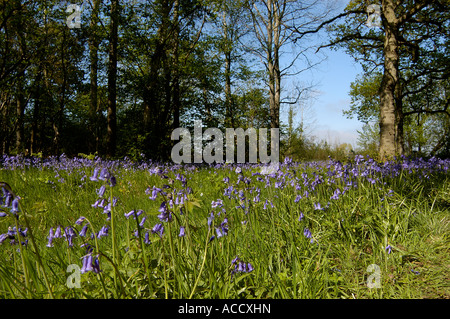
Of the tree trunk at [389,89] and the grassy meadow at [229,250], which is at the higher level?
the tree trunk at [389,89]

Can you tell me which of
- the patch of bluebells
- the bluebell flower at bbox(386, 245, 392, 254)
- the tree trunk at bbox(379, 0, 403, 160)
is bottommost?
the bluebell flower at bbox(386, 245, 392, 254)

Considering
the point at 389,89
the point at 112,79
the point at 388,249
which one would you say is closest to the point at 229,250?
the point at 388,249

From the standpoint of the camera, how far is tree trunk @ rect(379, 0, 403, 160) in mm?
8344

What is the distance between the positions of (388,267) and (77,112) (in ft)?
76.0

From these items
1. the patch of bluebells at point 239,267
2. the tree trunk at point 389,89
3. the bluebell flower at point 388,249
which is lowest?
the bluebell flower at point 388,249

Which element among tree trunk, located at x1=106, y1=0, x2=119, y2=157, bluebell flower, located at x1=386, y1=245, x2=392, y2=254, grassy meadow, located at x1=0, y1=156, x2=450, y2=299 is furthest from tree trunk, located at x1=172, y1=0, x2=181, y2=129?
bluebell flower, located at x1=386, y1=245, x2=392, y2=254

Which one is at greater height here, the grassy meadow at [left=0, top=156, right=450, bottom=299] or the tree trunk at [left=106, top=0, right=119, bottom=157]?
the tree trunk at [left=106, top=0, right=119, bottom=157]

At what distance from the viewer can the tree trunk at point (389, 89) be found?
8.34 metres

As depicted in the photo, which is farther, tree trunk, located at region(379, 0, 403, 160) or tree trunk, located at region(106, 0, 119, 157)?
tree trunk, located at region(106, 0, 119, 157)

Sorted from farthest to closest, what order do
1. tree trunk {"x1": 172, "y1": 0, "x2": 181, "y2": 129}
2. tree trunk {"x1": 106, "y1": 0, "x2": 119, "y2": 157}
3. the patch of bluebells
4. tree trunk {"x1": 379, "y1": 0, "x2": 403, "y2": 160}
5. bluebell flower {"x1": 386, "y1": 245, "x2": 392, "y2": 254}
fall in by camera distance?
tree trunk {"x1": 172, "y1": 0, "x2": 181, "y2": 129}
tree trunk {"x1": 106, "y1": 0, "x2": 119, "y2": 157}
tree trunk {"x1": 379, "y1": 0, "x2": 403, "y2": 160}
bluebell flower {"x1": 386, "y1": 245, "x2": 392, "y2": 254}
the patch of bluebells

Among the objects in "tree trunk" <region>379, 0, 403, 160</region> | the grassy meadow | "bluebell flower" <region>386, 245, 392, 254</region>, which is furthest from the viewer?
"tree trunk" <region>379, 0, 403, 160</region>

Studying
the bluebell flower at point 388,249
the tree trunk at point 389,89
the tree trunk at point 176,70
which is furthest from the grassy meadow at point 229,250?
the tree trunk at point 176,70

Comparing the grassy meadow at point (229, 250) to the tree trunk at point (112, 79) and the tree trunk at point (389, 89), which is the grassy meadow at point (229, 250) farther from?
the tree trunk at point (112, 79)

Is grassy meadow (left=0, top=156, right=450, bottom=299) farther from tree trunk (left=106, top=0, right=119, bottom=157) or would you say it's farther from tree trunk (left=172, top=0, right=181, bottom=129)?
tree trunk (left=172, top=0, right=181, bottom=129)
